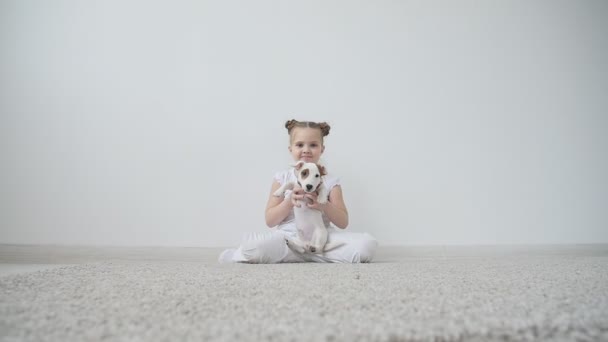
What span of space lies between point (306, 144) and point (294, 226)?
0.32 m

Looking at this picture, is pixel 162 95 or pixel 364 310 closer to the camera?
pixel 364 310

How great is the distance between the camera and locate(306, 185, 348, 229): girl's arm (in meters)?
1.32

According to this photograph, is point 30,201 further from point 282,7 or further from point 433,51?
point 433,51

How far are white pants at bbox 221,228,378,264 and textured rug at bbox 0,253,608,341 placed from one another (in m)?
0.48

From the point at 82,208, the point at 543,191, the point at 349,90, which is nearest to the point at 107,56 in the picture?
the point at 82,208

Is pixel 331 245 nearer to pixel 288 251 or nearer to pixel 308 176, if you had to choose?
pixel 288 251

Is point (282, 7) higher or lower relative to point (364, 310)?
higher

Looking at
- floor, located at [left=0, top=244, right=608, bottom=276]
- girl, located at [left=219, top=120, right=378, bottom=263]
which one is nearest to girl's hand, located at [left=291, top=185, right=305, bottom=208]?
girl, located at [left=219, top=120, right=378, bottom=263]

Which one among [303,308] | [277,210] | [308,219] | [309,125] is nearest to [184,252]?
[277,210]

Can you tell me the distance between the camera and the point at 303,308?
508 millimetres

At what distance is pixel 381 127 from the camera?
169 centimetres

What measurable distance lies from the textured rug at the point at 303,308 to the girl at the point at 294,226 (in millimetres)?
499

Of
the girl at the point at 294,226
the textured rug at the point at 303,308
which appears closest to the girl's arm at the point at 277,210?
the girl at the point at 294,226

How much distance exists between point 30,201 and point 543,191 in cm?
215
